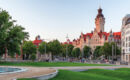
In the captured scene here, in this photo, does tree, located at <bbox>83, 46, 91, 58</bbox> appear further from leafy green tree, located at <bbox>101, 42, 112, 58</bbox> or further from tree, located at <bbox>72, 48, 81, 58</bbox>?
leafy green tree, located at <bbox>101, 42, 112, 58</bbox>

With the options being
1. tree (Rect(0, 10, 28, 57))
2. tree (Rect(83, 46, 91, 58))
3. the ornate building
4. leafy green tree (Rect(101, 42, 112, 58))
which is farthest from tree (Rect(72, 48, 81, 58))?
tree (Rect(0, 10, 28, 57))

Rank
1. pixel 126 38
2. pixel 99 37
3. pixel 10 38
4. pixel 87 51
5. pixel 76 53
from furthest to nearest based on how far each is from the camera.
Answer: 1. pixel 99 37
2. pixel 76 53
3. pixel 87 51
4. pixel 126 38
5. pixel 10 38

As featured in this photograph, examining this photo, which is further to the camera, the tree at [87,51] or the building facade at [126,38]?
the tree at [87,51]

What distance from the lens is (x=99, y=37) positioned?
120375 mm

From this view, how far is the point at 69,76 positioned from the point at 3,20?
1245 inches

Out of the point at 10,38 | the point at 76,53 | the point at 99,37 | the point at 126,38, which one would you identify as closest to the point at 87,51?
the point at 76,53

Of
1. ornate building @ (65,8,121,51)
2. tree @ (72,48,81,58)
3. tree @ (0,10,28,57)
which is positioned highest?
ornate building @ (65,8,121,51)

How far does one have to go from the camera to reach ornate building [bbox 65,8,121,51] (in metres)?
117

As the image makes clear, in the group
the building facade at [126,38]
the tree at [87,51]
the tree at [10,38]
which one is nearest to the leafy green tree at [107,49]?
the building facade at [126,38]

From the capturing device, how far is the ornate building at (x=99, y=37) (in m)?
117

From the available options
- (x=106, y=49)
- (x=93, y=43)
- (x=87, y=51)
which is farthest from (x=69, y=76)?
(x=93, y=43)

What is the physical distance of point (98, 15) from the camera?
5379 inches

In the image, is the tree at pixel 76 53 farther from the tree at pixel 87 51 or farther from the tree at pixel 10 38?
the tree at pixel 10 38

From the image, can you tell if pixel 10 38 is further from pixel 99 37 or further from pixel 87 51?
pixel 99 37
